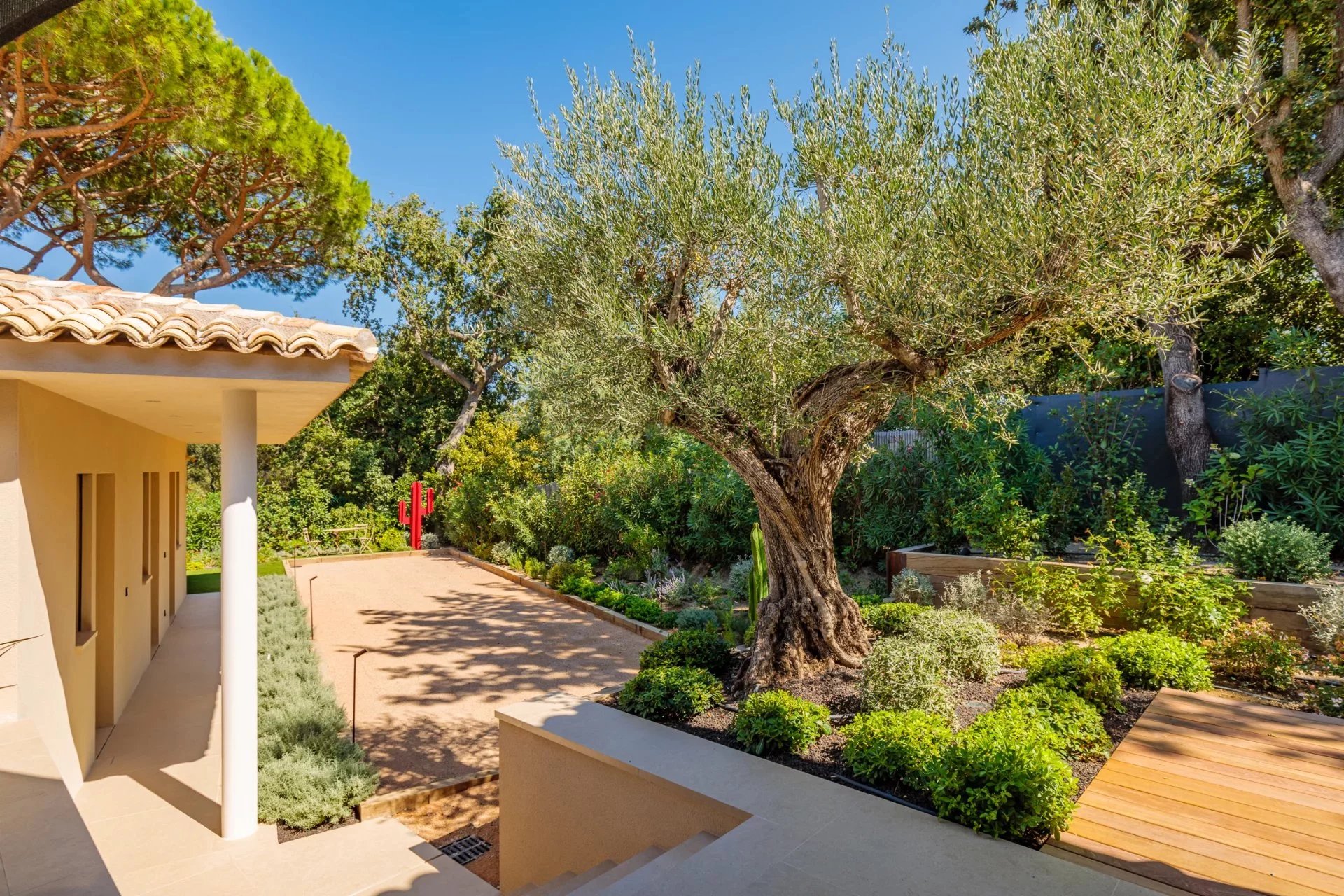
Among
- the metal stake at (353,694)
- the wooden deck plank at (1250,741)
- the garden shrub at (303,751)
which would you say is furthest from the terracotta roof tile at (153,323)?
the wooden deck plank at (1250,741)

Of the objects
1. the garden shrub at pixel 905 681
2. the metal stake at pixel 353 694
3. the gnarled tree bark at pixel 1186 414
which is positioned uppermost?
the gnarled tree bark at pixel 1186 414

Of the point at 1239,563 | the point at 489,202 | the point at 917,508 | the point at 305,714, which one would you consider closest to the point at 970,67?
the point at 1239,563

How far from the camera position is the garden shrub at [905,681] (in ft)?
13.3

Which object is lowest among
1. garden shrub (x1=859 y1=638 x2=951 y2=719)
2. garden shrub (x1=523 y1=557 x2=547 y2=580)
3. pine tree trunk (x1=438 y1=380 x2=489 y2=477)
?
garden shrub (x1=523 y1=557 x2=547 y2=580)

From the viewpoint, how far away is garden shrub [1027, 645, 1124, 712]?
429cm

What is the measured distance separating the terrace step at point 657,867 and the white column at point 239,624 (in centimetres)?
258

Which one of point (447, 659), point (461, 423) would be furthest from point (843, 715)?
point (461, 423)

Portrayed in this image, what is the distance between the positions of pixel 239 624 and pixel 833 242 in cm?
432

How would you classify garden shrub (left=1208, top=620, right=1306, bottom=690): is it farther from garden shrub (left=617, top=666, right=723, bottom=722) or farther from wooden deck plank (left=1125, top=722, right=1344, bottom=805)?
garden shrub (left=617, top=666, right=723, bottom=722)

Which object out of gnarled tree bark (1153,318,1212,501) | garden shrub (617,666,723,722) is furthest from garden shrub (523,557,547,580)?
gnarled tree bark (1153,318,1212,501)

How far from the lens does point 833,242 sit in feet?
13.2

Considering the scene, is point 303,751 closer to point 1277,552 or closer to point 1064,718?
point 1064,718

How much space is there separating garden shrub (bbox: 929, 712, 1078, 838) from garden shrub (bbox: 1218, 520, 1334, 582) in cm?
421

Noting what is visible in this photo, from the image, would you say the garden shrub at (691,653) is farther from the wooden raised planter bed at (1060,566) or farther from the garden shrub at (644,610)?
the garden shrub at (644,610)
